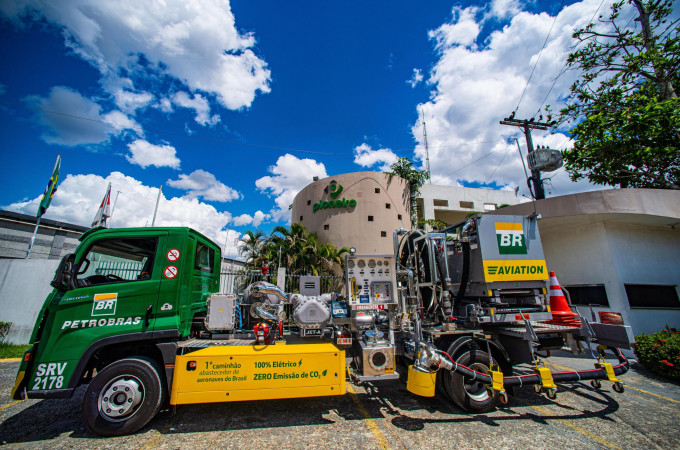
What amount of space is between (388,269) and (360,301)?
1035mm

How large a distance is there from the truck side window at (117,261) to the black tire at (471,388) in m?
5.13

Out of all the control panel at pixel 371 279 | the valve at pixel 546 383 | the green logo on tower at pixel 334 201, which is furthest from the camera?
the green logo on tower at pixel 334 201

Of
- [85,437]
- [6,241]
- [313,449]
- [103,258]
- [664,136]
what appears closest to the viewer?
[313,449]

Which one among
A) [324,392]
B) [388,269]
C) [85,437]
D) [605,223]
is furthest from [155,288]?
[605,223]

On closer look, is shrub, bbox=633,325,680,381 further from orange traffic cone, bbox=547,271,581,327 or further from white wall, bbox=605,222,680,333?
orange traffic cone, bbox=547,271,581,327

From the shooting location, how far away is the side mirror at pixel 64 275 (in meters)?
3.83

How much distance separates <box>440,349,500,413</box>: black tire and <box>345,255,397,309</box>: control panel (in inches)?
64.5

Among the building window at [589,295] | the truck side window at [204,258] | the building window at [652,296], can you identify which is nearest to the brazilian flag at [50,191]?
the truck side window at [204,258]

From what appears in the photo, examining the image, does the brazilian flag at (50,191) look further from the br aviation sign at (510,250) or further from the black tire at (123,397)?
the br aviation sign at (510,250)

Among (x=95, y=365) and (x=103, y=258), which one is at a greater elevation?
(x=103, y=258)

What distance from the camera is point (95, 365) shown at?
4238 millimetres

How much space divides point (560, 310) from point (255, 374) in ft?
19.4

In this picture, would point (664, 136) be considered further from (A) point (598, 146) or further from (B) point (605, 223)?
(B) point (605, 223)

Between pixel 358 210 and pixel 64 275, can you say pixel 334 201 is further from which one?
pixel 64 275
